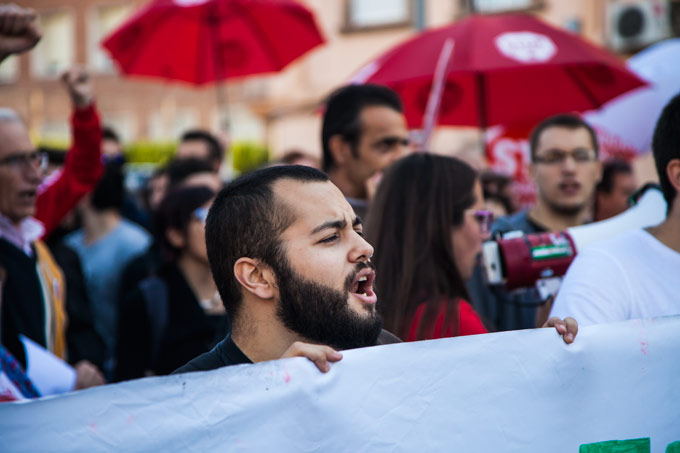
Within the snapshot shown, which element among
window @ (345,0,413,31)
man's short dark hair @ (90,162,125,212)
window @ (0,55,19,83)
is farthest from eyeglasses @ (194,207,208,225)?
window @ (0,55,19,83)

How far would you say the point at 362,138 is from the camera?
3789 millimetres

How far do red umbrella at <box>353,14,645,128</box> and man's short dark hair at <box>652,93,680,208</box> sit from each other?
1855mm

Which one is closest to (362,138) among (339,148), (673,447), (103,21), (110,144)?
(339,148)

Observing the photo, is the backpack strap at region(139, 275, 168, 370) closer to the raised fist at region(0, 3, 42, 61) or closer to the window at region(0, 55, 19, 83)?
the raised fist at region(0, 3, 42, 61)

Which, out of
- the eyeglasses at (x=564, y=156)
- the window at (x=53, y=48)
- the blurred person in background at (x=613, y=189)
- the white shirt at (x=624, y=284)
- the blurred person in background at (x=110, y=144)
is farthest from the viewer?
the window at (x=53, y=48)

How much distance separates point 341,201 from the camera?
2.12 metres

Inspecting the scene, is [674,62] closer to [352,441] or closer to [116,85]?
[352,441]

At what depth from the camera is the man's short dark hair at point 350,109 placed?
3.81 meters

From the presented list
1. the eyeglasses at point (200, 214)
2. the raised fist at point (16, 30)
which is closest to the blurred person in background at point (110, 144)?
the eyeglasses at point (200, 214)

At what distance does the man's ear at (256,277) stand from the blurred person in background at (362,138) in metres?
1.69

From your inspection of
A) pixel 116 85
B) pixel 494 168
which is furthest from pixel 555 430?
pixel 116 85

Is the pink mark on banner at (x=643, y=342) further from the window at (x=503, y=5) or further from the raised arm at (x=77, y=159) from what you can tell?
the window at (x=503, y=5)

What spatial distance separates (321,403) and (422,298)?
39.0 inches

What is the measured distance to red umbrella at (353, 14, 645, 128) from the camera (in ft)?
15.0
